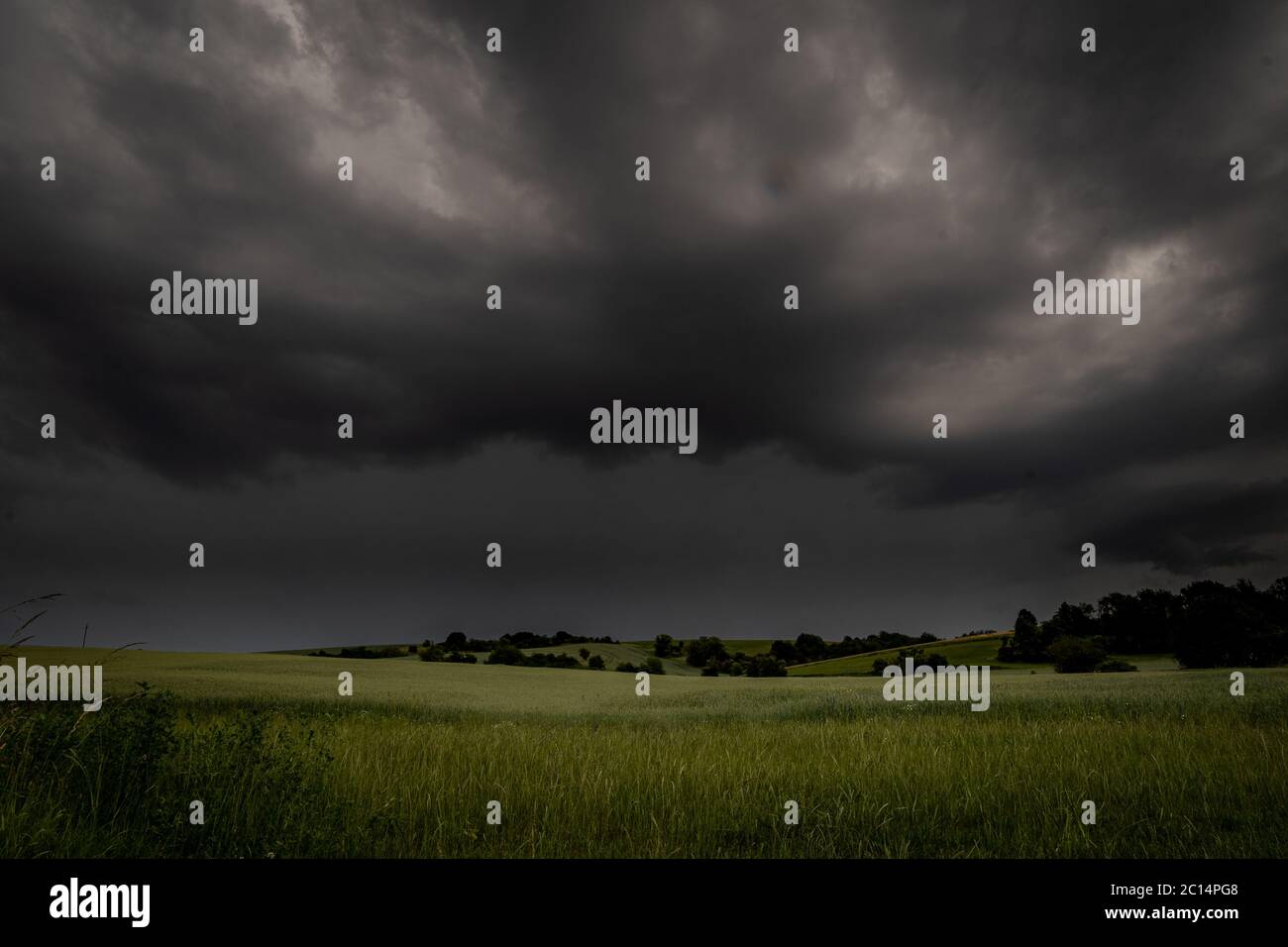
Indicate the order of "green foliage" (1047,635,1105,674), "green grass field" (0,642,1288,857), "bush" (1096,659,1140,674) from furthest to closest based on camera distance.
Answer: "green foliage" (1047,635,1105,674), "bush" (1096,659,1140,674), "green grass field" (0,642,1288,857)

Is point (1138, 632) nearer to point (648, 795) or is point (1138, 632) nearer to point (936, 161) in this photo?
point (936, 161)

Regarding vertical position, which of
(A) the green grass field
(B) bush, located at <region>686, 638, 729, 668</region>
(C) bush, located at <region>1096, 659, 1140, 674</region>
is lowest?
(B) bush, located at <region>686, 638, 729, 668</region>

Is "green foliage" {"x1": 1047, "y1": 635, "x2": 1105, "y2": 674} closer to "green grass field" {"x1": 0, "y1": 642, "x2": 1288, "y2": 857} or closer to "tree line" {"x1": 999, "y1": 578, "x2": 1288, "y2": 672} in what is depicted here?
"tree line" {"x1": 999, "y1": 578, "x2": 1288, "y2": 672}

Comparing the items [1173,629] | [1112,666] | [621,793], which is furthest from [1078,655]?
[621,793]

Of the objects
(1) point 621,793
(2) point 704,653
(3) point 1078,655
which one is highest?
(1) point 621,793

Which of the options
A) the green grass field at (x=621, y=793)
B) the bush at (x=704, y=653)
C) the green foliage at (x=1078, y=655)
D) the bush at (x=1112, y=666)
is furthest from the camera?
the bush at (x=704, y=653)

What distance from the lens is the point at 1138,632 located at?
78.6 meters

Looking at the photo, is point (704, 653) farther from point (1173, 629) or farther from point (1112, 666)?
point (1173, 629)

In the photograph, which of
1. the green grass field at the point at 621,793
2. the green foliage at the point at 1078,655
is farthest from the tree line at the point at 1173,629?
the green grass field at the point at 621,793

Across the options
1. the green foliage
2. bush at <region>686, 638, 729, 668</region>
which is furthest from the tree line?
bush at <region>686, 638, 729, 668</region>

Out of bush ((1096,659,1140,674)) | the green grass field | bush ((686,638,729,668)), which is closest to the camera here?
the green grass field

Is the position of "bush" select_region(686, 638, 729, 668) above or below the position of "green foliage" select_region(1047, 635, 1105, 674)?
below

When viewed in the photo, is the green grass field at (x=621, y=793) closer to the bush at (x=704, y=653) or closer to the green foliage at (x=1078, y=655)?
the green foliage at (x=1078, y=655)
